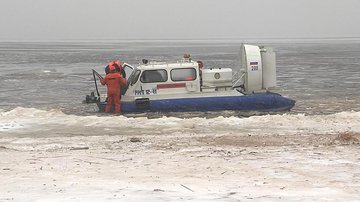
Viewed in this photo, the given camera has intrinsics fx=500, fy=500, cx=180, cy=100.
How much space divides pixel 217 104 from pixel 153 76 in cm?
202

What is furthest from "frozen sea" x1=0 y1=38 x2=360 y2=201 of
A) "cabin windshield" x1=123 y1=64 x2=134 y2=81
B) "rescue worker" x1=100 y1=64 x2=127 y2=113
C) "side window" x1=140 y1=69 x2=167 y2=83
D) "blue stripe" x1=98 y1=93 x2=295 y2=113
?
"cabin windshield" x1=123 y1=64 x2=134 y2=81

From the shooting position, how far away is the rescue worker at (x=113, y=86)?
14.1 m

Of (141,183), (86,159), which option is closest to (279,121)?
(86,159)

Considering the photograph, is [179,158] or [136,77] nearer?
[179,158]

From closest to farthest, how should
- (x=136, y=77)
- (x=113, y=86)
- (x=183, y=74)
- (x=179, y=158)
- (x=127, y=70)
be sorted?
(x=179, y=158)
(x=113, y=86)
(x=183, y=74)
(x=136, y=77)
(x=127, y=70)

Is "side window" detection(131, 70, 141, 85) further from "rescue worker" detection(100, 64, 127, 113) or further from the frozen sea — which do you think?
the frozen sea

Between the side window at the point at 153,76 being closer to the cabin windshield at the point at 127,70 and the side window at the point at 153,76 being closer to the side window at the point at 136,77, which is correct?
the side window at the point at 136,77

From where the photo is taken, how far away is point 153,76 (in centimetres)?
1445

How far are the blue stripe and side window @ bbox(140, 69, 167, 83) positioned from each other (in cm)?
62

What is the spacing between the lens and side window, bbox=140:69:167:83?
47.3 feet

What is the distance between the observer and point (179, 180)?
601cm

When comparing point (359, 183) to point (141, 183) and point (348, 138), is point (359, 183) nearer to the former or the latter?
point (141, 183)

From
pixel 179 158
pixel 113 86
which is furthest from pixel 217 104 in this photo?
pixel 179 158

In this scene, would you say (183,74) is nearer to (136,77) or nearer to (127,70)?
(136,77)
